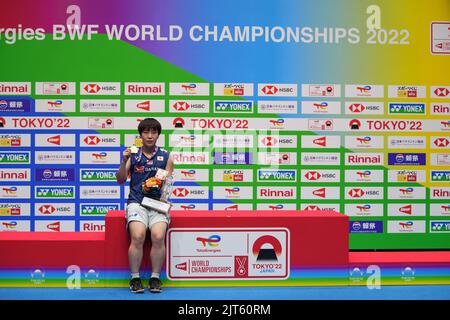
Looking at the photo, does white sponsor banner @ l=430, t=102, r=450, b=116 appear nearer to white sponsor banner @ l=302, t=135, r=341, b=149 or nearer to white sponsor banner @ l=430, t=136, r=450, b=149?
white sponsor banner @ l=430, t=136, r=450, b=149

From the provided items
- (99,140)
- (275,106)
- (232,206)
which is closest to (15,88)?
(99,140)

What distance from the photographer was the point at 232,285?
4.27 m

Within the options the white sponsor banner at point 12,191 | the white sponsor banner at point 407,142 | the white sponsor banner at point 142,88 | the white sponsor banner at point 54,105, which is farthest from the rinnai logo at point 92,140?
the white sponsor banner at point 407,142

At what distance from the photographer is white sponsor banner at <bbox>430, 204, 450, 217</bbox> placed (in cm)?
645

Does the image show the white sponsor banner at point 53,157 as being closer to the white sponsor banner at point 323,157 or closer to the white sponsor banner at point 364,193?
the white sponsor banner at point 323,157

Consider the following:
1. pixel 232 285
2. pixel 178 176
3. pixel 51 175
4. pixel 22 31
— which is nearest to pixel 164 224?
pixel 232 285

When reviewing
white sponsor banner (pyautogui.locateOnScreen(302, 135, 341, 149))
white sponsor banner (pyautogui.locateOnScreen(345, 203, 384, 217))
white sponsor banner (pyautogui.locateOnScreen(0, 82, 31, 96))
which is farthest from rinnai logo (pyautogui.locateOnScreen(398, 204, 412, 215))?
white sponsor banner (pyautogui.locateOnScreen(0, 82, 31, 96))

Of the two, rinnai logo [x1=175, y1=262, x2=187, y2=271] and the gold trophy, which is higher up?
the gold trophy

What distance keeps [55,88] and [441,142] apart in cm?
437

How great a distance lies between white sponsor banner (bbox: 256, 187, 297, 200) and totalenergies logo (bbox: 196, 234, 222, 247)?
7.14 feet

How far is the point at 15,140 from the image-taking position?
20.4 feet

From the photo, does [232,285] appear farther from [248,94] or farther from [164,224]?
[248,94]

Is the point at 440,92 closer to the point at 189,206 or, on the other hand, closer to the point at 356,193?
the point at 356,193
